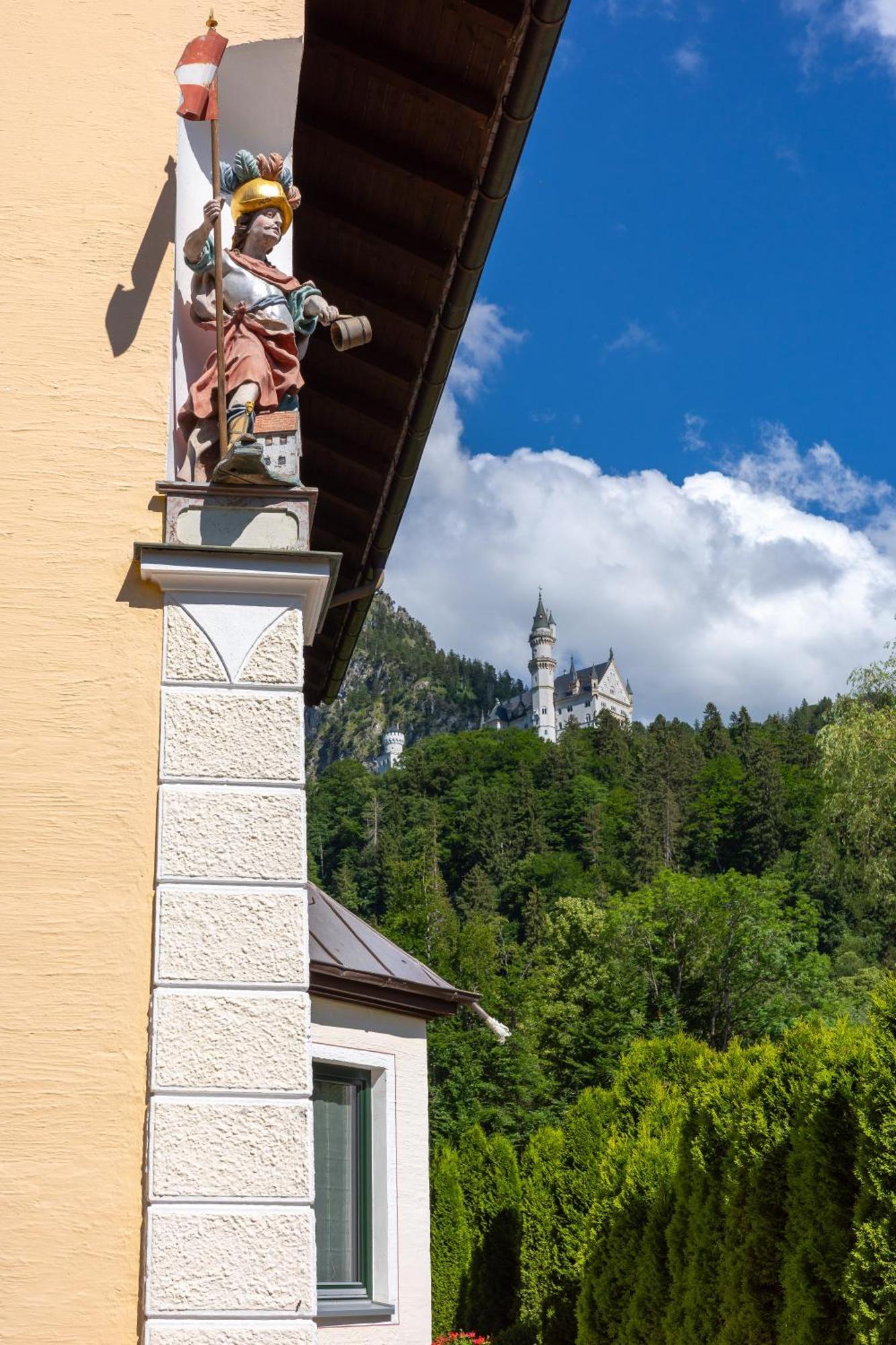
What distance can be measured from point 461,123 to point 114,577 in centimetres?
329

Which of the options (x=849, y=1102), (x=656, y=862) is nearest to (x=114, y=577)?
(x=849, y=1102)

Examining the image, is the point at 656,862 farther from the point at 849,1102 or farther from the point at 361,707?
the point at 361,707

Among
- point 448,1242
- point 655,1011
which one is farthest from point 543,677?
point 448,1242

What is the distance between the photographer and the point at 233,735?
5.20 metres

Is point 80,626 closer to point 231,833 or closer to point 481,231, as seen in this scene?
point 231,833

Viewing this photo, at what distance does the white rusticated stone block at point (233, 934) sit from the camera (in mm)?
4863

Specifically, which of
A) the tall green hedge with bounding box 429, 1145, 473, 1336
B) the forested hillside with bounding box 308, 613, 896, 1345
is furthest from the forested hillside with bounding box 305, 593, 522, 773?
the tall green hedge with bounding box 429, 1145, 473, 1336

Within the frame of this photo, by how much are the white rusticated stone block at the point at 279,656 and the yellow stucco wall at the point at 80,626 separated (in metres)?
0.37

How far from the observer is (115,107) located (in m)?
6.09

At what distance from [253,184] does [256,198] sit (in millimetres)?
67

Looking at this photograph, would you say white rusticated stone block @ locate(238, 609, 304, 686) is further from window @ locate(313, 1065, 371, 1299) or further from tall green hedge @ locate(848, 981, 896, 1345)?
tall green hedge @ locate(848, 981, 896, 1345)

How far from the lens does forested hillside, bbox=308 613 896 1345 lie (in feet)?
34.7

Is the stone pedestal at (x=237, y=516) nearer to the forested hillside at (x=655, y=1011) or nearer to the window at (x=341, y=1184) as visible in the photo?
the window at (x=341, y=1184)

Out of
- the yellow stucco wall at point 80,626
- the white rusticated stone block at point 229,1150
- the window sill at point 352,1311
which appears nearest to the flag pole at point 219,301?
the yellow stucco wall at point 80,626
